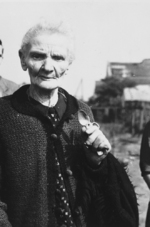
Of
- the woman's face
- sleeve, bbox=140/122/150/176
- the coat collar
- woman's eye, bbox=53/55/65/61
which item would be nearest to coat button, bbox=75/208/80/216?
the coat collar

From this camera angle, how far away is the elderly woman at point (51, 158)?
1.23m

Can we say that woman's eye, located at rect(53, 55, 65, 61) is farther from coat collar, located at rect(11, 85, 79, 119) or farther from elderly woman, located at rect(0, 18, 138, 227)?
coat collar, located at rect(11, 85, 79, 119)

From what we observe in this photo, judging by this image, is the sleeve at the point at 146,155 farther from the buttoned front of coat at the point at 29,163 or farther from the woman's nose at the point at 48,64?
the woman's nose at the point at 48,64

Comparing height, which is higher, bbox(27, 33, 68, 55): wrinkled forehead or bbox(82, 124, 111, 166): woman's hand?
bbox(27, 33, 68, 55): wrinkled forehead

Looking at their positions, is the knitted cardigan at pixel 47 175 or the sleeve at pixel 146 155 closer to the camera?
the knitted cardigan at pixel 47 175

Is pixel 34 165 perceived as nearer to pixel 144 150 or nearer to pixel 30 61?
pixel 30 61

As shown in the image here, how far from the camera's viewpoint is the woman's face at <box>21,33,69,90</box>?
48.2 inches

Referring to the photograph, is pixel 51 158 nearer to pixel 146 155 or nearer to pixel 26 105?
pixel 26 105

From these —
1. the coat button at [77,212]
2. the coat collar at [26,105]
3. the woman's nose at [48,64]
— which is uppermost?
the woman's nose at [48,64]

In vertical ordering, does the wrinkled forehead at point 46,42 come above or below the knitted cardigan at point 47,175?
above

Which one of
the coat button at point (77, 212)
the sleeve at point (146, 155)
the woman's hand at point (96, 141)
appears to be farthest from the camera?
the sleeve at point (146, 155)

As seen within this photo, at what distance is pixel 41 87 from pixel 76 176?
40cm

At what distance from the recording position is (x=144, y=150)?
2068 millimetres

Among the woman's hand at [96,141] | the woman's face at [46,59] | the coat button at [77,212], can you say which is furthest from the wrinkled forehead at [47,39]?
the coat button at [77,212]
